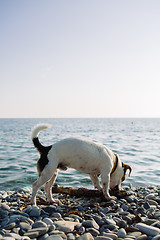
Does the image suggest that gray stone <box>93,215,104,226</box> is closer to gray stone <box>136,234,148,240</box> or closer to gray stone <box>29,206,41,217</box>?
gray stone <box>136,234,148,240</box>

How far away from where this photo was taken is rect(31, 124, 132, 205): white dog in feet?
16.9

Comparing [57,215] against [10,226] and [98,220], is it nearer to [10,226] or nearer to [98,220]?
[98,220]

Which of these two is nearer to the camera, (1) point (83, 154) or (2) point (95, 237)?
(2) point (95, 237)

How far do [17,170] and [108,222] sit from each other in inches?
291

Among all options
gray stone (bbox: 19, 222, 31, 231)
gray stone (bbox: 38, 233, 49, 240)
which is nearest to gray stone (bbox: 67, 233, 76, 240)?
gray stone (bbox: 38, 233, 49, 240)

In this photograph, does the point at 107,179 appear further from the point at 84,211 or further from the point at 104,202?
the point at 84,211

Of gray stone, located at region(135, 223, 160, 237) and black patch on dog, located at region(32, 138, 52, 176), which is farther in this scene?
black patch on dog, located at region(32, 138, 52, 176)

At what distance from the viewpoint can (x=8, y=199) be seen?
6.21m

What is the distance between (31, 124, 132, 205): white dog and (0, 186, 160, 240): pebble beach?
61 cm

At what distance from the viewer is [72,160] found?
5.41m

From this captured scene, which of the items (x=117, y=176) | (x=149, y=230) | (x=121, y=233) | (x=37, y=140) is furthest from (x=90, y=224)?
(x=117, y=176)

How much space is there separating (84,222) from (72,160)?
1.66 meters

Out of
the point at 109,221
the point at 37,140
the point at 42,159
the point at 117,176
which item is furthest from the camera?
the point at 117,176

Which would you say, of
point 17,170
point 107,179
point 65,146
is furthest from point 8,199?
point 17,170
